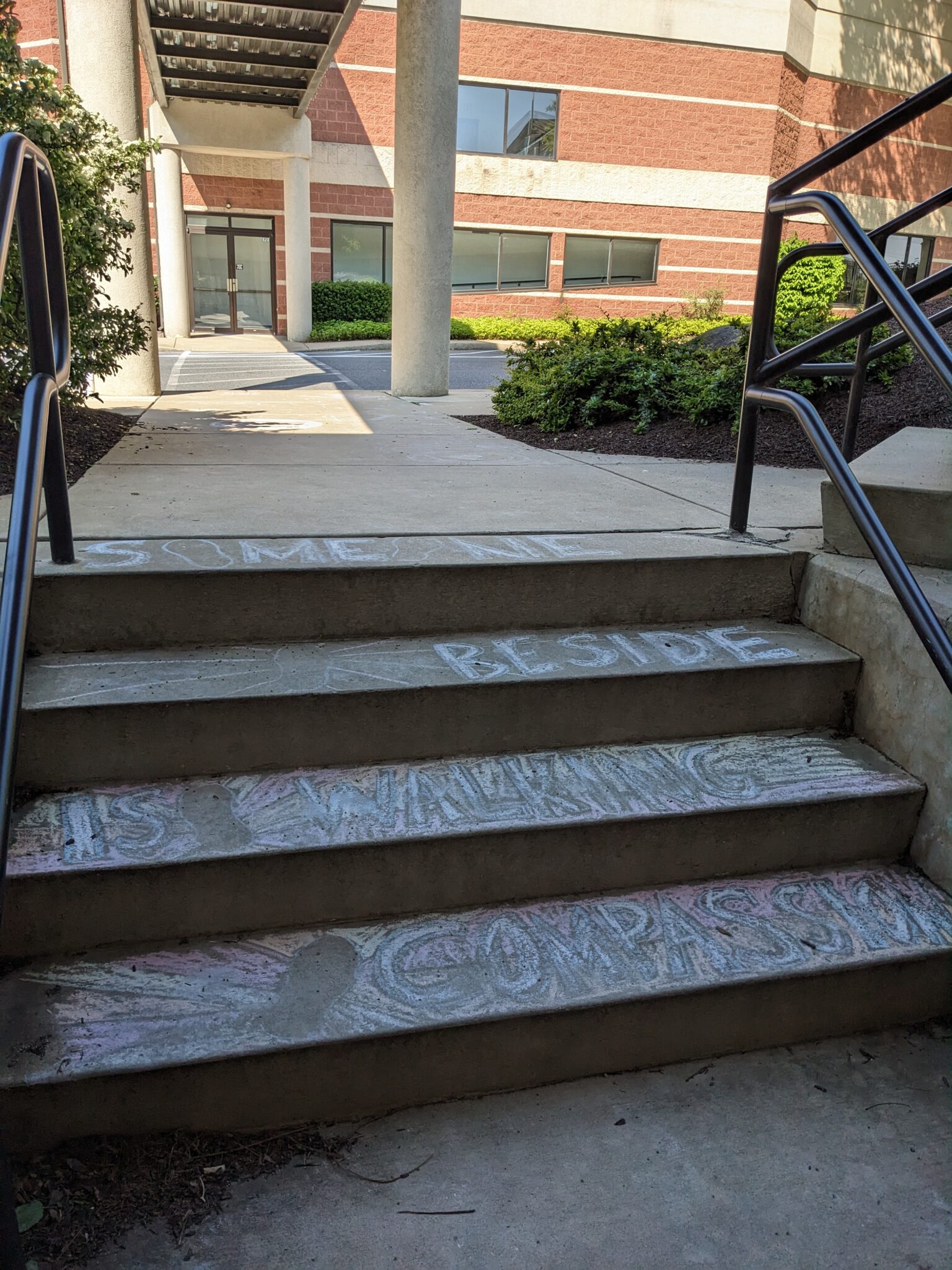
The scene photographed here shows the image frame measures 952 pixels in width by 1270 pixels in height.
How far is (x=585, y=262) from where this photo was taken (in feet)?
87.0

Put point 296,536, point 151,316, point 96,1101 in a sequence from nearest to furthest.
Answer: point 96,1101 → point 296,536 → point 151,316

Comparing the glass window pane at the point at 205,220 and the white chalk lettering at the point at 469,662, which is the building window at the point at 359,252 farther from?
the white chalk lettering at the point at 469,662

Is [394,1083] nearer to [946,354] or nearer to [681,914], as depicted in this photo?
[681,914]

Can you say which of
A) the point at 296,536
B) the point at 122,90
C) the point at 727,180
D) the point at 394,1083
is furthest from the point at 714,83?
the point at 394,1083

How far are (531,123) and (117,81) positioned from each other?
20.4 metres

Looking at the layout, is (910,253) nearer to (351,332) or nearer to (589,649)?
(351,332)

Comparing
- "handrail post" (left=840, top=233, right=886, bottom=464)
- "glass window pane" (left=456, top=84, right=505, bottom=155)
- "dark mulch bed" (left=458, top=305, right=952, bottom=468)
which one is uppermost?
"glass window pane" (left=456, top=84, right=505, bottom=155)

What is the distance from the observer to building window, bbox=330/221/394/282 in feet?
81.4

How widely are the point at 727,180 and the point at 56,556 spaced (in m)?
28.3

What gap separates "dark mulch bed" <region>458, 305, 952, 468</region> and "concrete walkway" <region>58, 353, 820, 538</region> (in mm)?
387

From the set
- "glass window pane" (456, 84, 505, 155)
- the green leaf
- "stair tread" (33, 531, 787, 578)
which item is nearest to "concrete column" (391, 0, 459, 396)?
"stair tread" (33, 531, 787, 578)

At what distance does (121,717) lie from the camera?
92.3 inches

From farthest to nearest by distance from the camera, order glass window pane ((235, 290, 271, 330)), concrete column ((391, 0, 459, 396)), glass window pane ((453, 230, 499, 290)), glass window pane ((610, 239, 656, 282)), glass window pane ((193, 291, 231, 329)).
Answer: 1. glass window pane ((610, 239, 656, 282))
2. glass window pane ((235, 290, 271, 330))
3. glass window pane ((193, 291, 231, 329))
4. glass window pane ((453, 230, 499, 290))
5. concrete column ((391, 0, 459, 396))

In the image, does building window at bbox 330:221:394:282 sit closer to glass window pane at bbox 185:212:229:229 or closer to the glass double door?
the glass double door
